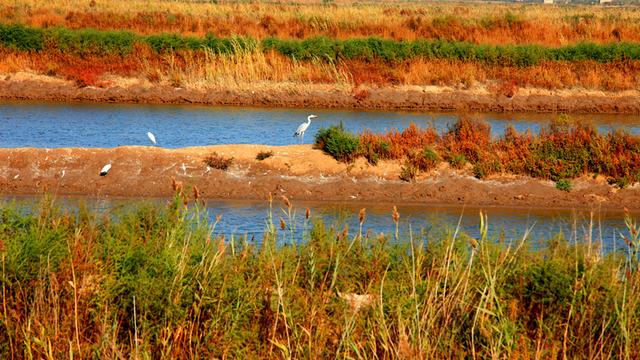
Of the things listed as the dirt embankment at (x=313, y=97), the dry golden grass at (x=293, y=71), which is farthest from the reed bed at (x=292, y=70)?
the dirt embankment at (x=313, y=97)

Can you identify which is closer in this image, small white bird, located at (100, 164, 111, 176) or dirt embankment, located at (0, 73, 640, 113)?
small white bird, located at (100, 164, 111, 176)

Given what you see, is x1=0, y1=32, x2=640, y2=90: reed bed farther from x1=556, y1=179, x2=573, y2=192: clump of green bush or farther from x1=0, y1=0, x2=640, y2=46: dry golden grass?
x1=556, y1=179, x2=573, y2=192: clump of green bush

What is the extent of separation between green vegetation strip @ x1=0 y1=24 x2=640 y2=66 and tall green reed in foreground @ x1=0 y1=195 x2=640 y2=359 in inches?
1002

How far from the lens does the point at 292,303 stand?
8.63 meters

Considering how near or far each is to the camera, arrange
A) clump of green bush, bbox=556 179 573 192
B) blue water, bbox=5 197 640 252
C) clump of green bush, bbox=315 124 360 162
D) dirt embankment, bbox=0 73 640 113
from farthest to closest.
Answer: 1. dirt embankment, bbox=0 73 640 113
2. clump of green bush, bbox=315 124 360 162
3. clump of green bush, bbox=556 179 573 192
4. blue water, bbox=5 197 640 252

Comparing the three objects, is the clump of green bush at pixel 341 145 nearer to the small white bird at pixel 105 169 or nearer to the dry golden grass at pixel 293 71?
the small white bird at pixel 105 169

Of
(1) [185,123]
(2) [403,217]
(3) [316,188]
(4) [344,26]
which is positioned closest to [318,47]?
(4) [344,26]

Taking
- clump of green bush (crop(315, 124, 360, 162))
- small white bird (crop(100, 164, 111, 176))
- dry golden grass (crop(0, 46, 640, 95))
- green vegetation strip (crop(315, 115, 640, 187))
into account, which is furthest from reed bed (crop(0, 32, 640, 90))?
small white bird (crop(100, 164, 111, 176))

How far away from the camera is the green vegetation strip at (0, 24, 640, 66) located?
1359 inches

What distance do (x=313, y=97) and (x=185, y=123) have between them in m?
5.94

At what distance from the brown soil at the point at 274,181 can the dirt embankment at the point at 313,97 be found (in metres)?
11.8

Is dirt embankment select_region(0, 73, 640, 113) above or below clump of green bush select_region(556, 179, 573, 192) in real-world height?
below

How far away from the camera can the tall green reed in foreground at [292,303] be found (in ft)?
26.8

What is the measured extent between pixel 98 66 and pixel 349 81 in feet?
27.6
